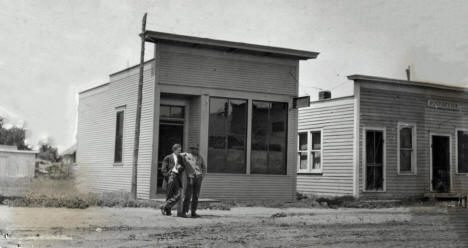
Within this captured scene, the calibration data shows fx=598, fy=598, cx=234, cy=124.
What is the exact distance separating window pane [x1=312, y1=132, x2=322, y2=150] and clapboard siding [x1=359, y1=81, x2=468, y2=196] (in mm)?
2514

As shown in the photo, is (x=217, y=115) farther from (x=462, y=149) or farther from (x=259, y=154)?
(x=462, y=149)

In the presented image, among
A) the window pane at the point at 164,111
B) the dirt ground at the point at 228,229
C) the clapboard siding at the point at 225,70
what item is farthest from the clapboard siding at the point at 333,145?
the window pane at the point at 164,111

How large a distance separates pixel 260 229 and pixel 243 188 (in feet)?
23.8

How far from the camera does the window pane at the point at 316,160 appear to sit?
22.4m

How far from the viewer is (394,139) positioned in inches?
803

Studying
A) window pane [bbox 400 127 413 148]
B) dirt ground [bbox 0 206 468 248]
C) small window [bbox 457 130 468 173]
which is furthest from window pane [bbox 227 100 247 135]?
small window [bbox 457 130 468 173]

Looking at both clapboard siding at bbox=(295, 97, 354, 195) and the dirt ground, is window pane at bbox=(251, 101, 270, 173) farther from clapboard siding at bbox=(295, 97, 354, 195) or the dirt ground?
the dirt ground

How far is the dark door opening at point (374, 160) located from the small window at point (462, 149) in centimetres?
330

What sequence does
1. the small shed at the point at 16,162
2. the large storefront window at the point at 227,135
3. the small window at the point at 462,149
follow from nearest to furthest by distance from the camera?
the small shed at the point at 16,162 < the large storefront window at the point at 227,135 < the small window at the point at 462,149

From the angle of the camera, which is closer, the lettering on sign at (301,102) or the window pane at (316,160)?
the lettering on sign at (301,102)

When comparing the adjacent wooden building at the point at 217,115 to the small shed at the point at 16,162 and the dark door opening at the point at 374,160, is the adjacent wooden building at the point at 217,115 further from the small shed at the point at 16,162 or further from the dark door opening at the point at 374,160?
the small shed at the point at 16,162

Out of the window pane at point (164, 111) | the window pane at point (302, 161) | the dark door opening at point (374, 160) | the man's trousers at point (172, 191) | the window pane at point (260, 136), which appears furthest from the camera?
the window pane at point (302, 161)

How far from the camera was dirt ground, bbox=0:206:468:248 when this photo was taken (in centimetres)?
964

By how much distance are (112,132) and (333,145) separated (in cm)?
788
